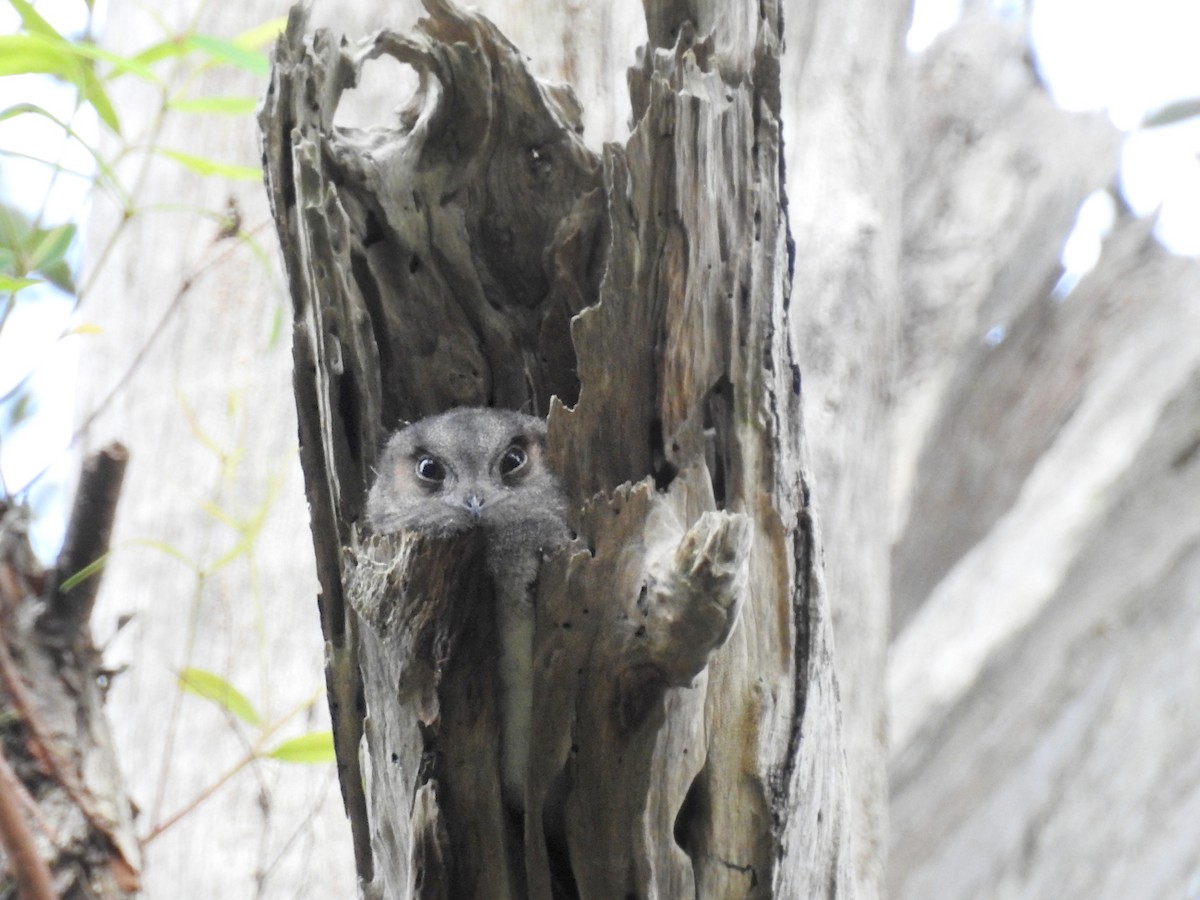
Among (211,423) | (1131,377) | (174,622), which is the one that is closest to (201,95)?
(211,423)

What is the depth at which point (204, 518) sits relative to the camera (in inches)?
150

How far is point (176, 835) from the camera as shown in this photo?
341 centimetres

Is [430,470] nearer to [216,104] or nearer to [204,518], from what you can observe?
[216,104]

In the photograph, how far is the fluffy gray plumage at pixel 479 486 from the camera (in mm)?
2107

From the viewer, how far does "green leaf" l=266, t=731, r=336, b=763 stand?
7.97 feet

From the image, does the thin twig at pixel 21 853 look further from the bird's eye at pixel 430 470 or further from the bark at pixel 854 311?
the bark at pixel 854 311

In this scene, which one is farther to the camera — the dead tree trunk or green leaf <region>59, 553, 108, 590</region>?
green leaf <region>59, 553, 108, 590</region>

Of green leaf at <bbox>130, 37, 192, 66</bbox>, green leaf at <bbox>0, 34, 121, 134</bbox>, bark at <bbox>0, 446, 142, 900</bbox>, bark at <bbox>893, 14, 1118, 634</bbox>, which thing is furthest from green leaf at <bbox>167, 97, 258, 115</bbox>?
bark at <bbox>893, 14, 1118, 634</bbox>

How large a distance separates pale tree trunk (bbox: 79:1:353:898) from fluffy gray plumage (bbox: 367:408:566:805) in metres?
1.02

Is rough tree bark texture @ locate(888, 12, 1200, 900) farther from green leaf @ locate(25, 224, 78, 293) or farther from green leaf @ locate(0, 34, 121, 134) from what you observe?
green leaf @ locate(0, 34, 121, 134)

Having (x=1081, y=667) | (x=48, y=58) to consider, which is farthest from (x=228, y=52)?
(x=1081, y=667)

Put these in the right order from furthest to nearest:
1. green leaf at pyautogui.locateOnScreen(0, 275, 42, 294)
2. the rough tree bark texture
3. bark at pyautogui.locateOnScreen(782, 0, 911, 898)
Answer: the rough tree bark texture < bark at pyautogui.locateOnScreen(782, 0, 911, 898) < green leaf at pyautogui.locateOnScreen(0, 275, 42, 294)

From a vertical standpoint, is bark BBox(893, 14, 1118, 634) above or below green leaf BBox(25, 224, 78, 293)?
above

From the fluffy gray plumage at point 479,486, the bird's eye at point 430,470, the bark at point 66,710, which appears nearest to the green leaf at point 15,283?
the bark at point 66,710
